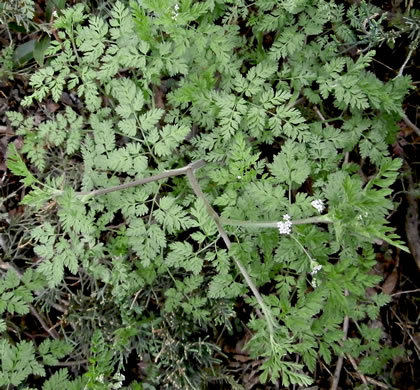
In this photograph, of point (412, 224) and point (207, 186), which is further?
point (412, 224)

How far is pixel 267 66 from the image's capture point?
9.98ft

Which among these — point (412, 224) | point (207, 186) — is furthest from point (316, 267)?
point (412, 224)

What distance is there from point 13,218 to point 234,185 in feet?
6.39

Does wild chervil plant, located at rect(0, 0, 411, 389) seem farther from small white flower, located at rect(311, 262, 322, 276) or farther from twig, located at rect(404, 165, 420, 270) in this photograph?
twig, located at rect(404, 165, 420, 270)

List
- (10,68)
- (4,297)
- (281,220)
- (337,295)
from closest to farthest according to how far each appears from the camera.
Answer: (337,295), (281,220), (4,297), (10,68)

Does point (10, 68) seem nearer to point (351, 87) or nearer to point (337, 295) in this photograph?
point (351, 87)

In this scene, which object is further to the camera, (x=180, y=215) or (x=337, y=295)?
(x=180, y=215)

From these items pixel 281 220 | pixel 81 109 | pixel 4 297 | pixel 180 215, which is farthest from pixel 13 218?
pixel 281 220

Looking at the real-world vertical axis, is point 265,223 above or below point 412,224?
above

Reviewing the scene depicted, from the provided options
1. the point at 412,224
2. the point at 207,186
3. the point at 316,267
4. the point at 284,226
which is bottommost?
the point at 412,224

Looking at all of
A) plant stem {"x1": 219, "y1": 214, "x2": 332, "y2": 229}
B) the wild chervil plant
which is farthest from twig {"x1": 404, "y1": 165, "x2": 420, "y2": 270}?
plant stem {"x1": 219, "y1": 214, "x2": 332, "y2": 229}

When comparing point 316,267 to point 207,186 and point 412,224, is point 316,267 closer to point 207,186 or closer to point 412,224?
point 207,186

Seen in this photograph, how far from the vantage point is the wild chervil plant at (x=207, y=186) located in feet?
8.77

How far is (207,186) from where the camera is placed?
10.6 feet
